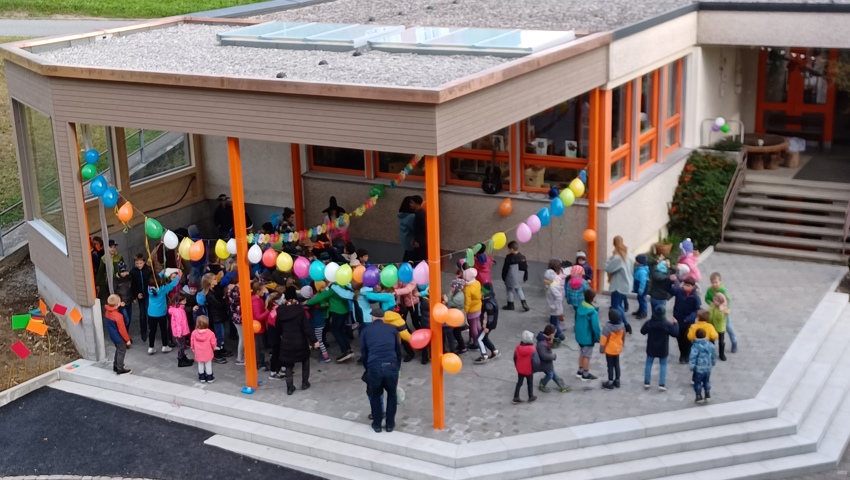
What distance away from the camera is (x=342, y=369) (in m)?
14.9

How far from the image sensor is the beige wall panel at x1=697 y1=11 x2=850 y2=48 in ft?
63.0

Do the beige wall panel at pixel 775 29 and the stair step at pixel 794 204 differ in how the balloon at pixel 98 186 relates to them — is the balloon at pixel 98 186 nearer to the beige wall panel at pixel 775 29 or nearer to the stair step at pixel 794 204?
the beige wall panel at pixel 775 29

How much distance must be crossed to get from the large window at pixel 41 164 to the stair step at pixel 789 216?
12.1 meters

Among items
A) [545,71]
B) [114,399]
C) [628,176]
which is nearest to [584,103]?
[628,176]

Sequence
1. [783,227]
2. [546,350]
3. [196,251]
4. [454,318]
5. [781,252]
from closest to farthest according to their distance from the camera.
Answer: [454,318]
[546,350]
[196,251]
[781,252]
[783,227]

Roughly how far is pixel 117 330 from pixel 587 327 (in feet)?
21.6

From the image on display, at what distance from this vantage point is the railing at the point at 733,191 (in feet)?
63.0

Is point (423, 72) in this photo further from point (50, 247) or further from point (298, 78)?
point (50, 247)

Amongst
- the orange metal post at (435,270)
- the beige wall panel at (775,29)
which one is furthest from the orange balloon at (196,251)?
the beige wall panel at (775,29)

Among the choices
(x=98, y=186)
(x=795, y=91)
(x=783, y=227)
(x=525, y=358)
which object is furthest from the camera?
(x=795, y=91)

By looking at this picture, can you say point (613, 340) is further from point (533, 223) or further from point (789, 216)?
point (789, 216)

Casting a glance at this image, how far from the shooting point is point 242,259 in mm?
13977

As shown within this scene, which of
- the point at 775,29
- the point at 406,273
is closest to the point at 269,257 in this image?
the point at 406,273

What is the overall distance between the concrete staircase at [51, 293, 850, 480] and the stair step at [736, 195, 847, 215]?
19.4 ft
